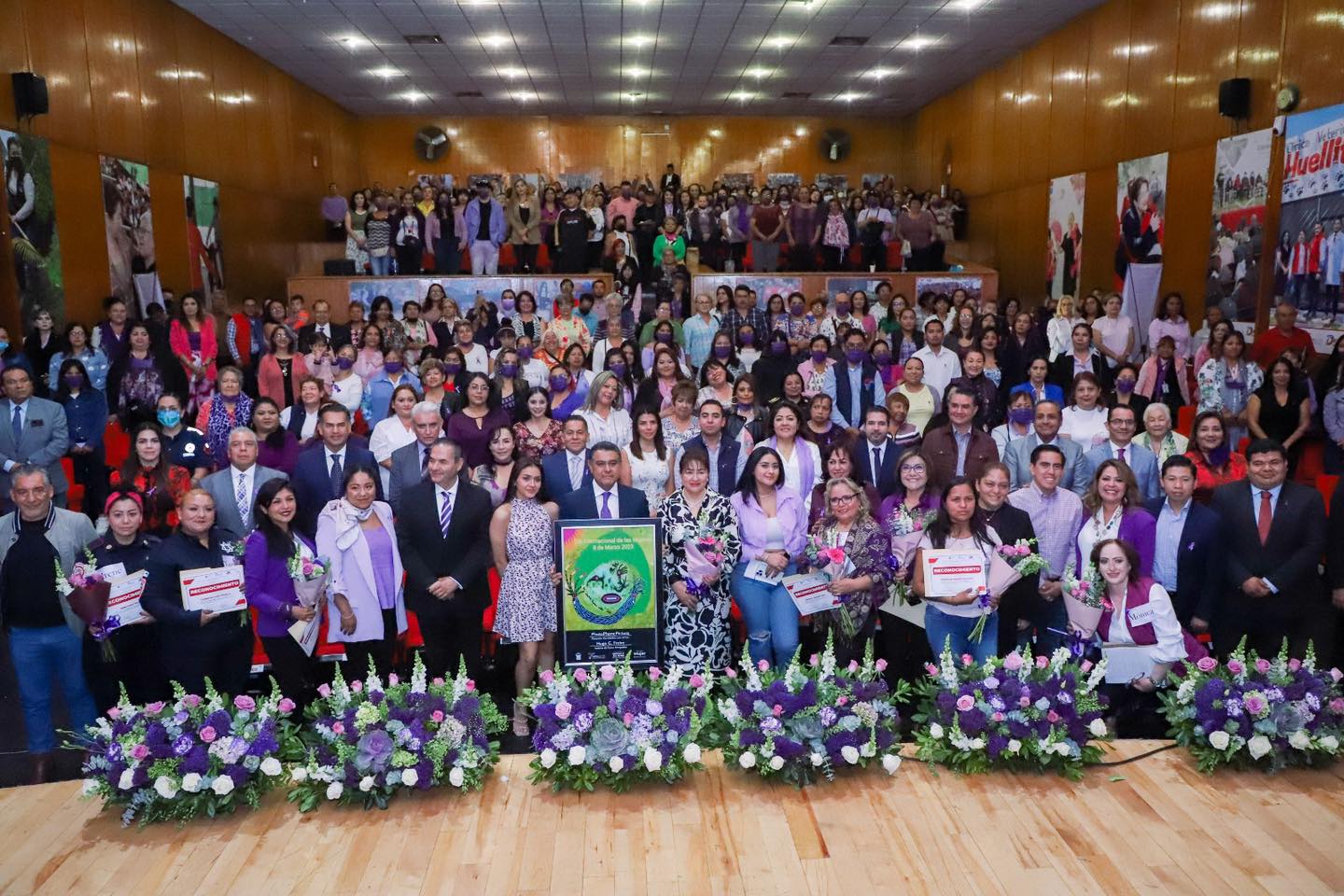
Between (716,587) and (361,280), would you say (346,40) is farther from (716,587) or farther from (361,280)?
(716,587)

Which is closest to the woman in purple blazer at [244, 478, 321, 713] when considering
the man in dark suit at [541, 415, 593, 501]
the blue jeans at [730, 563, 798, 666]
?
the man in dark suit at [541, 415, 593, 501]

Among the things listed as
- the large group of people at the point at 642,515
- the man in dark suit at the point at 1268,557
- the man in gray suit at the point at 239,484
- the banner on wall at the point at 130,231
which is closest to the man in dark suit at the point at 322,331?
the banner on wall at the point at 130,231

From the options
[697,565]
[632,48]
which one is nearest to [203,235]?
[632,48]

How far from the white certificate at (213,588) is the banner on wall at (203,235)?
33.7 ft

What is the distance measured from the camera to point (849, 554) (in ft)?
17.4

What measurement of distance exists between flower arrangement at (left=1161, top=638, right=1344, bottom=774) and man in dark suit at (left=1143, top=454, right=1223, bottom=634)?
790 millimetres

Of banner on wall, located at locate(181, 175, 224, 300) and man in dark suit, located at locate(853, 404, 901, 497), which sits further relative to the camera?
banner on wall, located at locate(181, 175, 224, 300)

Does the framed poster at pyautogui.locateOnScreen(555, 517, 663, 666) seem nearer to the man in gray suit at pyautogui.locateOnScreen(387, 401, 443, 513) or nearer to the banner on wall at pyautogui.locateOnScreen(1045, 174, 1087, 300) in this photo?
the man in gray suit at pyautogui.locateOnScreen(387, 401, 443, 513)

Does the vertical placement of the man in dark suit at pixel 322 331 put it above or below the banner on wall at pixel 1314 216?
below

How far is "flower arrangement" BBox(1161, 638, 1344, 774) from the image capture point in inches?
172

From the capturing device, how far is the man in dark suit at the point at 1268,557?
5254 millimetres

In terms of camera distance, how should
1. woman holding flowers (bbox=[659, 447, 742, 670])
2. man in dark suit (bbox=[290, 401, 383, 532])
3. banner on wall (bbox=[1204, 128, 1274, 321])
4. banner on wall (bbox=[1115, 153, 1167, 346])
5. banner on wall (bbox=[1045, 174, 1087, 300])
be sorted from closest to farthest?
1. woman holding flowers (bbox=[659, 447, 742, 670])
2. man in dark suit (bbox=[290, 401, 383, 532])
3. banner on wall (bbox=[1204, 128, 1274, 321])
4. banner on wall (bbox=[1115, 153, 1167, 346])
5. banner on wall (bbox=[1045, 174, 1087, 300])

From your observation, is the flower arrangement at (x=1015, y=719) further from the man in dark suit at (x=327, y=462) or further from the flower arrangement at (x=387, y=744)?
the man in dark suit at (x=327, y=462)

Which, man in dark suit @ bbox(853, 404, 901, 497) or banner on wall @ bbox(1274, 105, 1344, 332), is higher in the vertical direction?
banner on wall @ bbox(1274, 105, 1344, 332)
